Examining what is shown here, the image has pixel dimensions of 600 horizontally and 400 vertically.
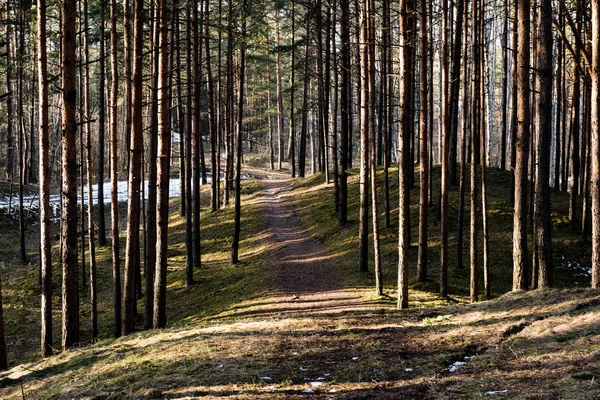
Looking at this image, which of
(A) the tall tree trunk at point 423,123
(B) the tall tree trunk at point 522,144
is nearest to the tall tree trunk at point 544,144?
(B) the tall tree trunk at point 522,144

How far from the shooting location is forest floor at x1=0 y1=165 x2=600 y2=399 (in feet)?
20.9

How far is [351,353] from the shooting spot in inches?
325

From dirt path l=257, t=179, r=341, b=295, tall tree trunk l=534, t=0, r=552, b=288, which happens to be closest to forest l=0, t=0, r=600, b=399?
tall tree trunk l=534, t=0, r=552, b=288

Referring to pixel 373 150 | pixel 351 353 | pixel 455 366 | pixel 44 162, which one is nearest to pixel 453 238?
pixel 373 150

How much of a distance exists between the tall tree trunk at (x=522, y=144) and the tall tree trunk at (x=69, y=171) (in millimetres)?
9572

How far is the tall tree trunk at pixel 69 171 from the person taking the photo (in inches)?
428

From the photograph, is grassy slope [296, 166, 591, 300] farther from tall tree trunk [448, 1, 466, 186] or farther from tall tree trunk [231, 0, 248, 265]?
tall tree trunk [231, 0, 248, 265]

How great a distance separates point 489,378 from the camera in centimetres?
632

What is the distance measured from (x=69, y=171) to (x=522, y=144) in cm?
978

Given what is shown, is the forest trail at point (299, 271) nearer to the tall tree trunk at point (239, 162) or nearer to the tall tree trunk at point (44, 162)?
the tall tree trunk at point (239, 162)

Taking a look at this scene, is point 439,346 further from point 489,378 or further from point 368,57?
point 368,57

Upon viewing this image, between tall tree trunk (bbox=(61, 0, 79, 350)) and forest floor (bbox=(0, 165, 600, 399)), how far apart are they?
960mm

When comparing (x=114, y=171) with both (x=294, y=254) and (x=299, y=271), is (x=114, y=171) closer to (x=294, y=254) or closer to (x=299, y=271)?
(x=299, y=271)

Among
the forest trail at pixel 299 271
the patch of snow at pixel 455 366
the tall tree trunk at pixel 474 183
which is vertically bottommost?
the forest trail at pixel 299 271
